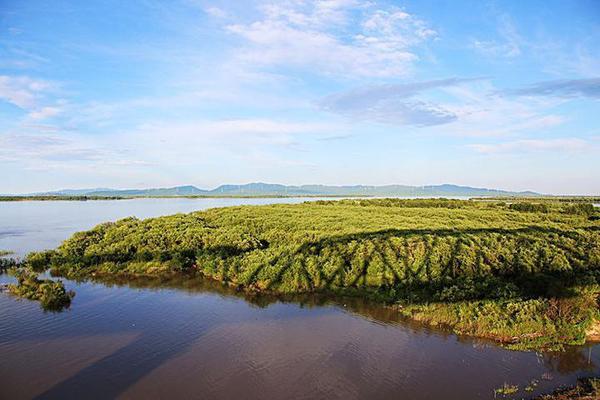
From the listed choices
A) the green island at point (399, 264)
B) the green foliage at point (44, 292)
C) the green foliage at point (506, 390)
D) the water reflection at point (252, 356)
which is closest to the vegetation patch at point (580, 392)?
the water reflection at point (252, 356)

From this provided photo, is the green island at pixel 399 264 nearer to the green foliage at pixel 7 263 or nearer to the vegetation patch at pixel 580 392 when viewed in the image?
the green foliage at pixel 7 263

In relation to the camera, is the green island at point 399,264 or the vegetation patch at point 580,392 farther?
the green island at point 399,264

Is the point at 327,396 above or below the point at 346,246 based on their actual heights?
below

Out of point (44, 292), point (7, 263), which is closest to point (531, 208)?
point (44, 292)

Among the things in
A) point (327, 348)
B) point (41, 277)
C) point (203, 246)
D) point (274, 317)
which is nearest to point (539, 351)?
point (327, 348)

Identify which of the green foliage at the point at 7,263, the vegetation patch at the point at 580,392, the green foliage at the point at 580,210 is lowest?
the vegetation patch at the point at 580,392

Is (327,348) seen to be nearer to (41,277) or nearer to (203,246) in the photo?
(203,246)

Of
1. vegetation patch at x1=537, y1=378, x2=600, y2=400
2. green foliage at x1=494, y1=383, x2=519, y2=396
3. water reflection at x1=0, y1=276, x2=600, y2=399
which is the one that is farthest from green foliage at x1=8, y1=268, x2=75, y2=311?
vegetation patch at x1=537, y1=378, x2=600, y2=400
